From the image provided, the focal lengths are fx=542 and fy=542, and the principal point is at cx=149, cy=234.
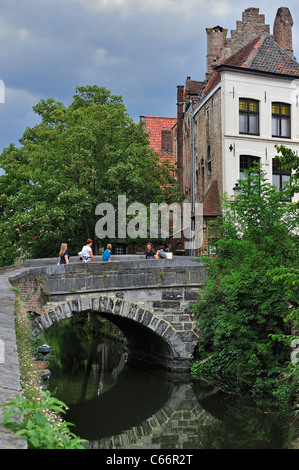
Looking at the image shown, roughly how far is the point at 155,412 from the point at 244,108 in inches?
549

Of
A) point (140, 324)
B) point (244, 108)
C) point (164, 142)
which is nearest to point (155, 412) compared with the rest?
Answer: point (140, 324)

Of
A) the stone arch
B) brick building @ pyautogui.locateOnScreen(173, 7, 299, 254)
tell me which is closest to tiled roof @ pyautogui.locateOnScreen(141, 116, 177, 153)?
brick building @ pyautogui.locateOnScreen(173, 7, 299, 254)

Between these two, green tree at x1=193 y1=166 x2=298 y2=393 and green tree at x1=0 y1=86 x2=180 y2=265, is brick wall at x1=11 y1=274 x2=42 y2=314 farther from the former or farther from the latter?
green tree at x1=0 y1=86 x2=180 y2=265

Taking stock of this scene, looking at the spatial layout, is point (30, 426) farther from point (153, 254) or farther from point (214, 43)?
point (214, 43)

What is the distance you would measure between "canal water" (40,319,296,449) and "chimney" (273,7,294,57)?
17.1 metres

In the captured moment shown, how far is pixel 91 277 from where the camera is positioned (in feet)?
48.2

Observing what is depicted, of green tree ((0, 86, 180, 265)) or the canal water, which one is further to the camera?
green tree ((0, 86, 180, 265))

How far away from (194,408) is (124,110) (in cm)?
1448

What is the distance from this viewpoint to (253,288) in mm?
13109

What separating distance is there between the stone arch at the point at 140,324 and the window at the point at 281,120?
10.5m

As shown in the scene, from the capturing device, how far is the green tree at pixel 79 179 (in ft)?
68.5

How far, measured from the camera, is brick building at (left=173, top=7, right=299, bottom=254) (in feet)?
71.9

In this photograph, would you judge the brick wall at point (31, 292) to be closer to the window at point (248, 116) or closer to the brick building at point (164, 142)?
the window at point (248, 116)
